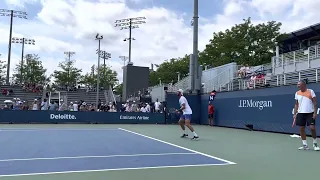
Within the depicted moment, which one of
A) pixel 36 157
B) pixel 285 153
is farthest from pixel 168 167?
pixel 285 153

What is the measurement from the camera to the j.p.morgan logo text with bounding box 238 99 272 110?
18.4 metres

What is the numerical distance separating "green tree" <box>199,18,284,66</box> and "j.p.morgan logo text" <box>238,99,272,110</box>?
17.7 metres

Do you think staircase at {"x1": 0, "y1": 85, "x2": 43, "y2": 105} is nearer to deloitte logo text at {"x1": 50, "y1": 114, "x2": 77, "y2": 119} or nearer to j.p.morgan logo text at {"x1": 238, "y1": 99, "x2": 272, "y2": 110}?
deloitte logo text at {"x1": 50, "y1": 114, "x2": 77, "y2": 119}

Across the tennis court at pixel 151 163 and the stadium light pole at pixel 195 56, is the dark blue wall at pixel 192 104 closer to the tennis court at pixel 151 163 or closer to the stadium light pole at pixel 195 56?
the stadium light pole at pixel 195 56

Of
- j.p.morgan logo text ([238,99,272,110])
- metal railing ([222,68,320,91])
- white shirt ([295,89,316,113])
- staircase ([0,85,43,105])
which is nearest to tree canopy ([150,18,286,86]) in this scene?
metal railing ([222,68,320,91])

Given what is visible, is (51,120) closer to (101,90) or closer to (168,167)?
(168,167)

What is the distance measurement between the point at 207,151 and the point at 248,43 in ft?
98.7

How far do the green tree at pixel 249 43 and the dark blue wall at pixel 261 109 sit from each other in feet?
51.2

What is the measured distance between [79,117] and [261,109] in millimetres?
12804

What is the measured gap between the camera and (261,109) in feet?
62.2

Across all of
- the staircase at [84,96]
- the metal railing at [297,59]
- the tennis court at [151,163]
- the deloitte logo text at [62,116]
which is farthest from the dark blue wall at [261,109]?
the staircase at [84,96]

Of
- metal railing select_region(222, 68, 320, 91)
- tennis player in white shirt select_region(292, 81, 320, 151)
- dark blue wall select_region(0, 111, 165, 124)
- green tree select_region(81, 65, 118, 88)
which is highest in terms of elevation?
green tree select_region(81, 65, 118, 88)

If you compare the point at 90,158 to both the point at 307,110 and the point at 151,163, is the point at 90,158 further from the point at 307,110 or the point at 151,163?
the point at 307,110

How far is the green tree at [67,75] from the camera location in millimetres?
66562
